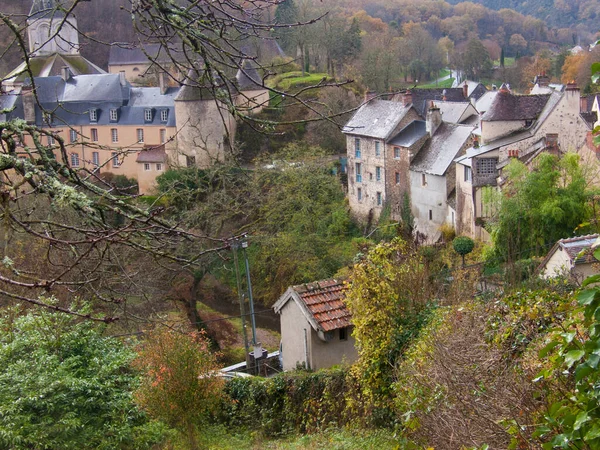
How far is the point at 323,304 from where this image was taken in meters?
15.9

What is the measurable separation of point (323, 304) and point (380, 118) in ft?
70.5

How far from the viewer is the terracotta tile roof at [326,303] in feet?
50.5

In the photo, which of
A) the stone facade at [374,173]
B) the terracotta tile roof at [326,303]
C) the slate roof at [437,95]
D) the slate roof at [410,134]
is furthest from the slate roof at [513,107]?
the slate roof at [437,95]

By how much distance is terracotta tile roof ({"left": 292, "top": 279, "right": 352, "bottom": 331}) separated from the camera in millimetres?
15383

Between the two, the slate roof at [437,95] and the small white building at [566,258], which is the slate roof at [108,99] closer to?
the slate roof at [437,95]

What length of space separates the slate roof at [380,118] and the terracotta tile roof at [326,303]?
717 inches

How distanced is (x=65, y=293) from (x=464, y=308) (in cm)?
1185

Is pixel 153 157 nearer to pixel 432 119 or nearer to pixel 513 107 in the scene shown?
pixel 432 119

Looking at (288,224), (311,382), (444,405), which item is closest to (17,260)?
(311,382)

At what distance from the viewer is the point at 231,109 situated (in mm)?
4266

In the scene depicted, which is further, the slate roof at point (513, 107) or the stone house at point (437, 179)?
the stone house at point (437, 179)

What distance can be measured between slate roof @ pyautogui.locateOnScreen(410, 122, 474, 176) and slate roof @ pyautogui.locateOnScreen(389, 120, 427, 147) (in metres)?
0.59

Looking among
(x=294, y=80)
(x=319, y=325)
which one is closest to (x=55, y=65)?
(x=294, y=80)

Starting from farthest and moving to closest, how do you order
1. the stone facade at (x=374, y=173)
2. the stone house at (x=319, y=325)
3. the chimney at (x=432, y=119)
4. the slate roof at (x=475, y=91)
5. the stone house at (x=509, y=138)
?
the slate roof at (x=475, y=91) → the stone facade at (x=374, y=173) → the chimney at (x=432, y=119) → the stone house at (x=509, y=138) → the stone house at (x=319, y=325)
